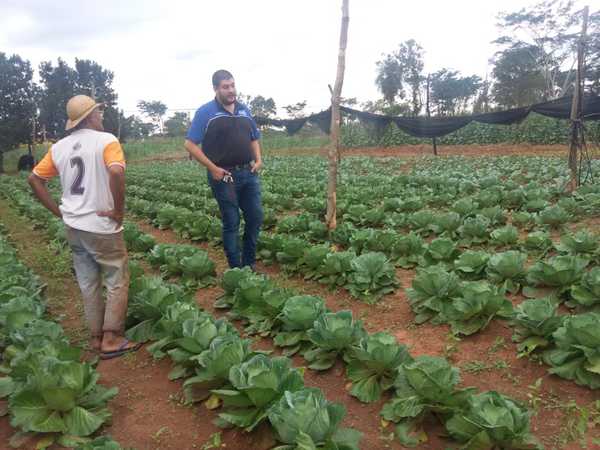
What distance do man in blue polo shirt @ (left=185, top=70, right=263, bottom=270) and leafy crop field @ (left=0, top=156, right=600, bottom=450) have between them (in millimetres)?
682

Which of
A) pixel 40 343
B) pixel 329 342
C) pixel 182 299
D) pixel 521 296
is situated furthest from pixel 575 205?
pixel 40 343

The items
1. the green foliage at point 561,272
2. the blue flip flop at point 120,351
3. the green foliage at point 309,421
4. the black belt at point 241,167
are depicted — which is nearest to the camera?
the green foliage at point 309,421

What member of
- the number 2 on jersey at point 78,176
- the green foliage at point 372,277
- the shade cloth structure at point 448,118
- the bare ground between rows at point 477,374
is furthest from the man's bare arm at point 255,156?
the shade cloth structure at point 448,118

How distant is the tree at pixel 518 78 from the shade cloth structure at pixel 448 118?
20873 millimetres

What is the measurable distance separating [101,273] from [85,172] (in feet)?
2.57

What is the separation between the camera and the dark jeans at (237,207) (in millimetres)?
4336

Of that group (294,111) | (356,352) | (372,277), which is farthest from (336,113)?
(294,111)

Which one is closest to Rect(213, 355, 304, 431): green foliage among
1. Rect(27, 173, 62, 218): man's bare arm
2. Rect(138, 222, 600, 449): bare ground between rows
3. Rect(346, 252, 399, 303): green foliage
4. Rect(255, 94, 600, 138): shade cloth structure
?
Rect(138, 222, 600, 449): bare ground between rows

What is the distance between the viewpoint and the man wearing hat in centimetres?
298

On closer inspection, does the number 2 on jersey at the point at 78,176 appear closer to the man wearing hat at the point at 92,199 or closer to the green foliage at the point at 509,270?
the man wearing hat at the point at 92,199

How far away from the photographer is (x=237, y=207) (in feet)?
14.5

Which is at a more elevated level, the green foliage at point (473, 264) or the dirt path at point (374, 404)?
the green foliage at point (473, 264)

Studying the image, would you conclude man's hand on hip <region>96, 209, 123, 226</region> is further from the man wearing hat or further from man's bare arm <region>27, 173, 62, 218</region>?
man's bare arm <region>27, 173, 62, 218</region>

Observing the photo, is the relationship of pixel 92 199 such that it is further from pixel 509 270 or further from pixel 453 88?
pixel 453 88
